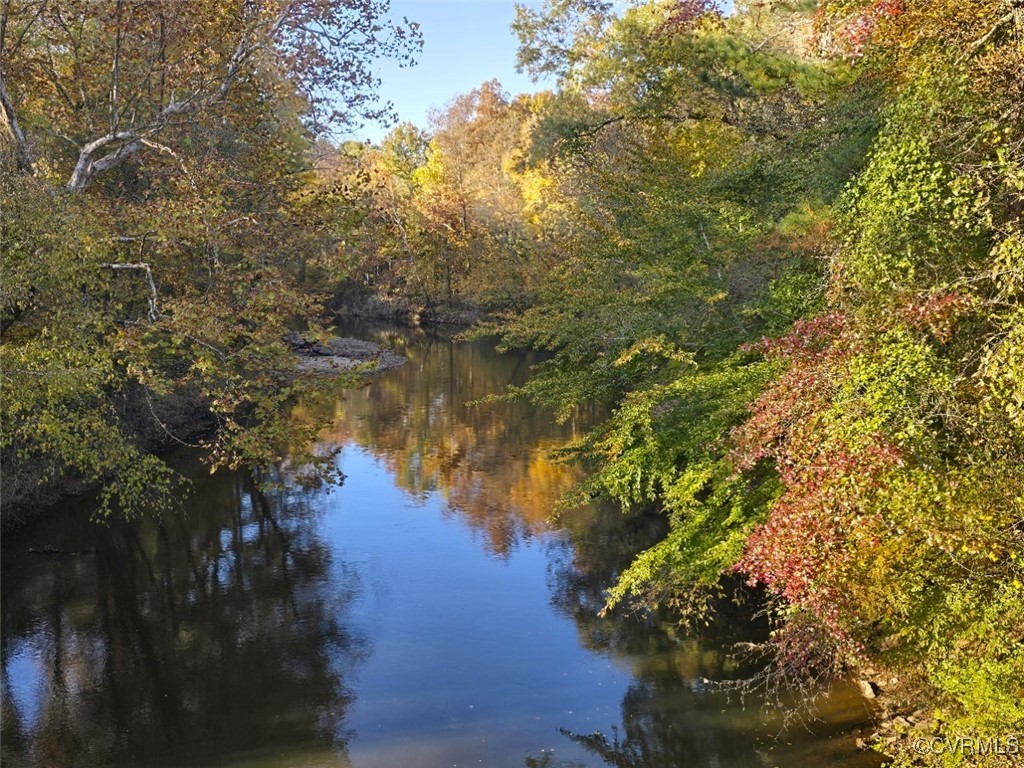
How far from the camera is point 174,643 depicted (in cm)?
1327

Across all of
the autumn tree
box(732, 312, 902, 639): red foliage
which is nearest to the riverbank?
the autumn tree

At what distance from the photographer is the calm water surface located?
1049cm

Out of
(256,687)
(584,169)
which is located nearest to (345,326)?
→ (584,169)

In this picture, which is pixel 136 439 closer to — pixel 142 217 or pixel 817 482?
pixel 142 217

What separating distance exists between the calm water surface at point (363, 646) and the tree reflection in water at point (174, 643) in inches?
1.7

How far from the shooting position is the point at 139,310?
19109mm

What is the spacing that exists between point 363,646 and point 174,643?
2.97m

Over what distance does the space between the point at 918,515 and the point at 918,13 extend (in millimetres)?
5183

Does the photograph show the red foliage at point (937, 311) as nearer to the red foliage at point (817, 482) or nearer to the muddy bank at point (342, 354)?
the red foliage at point (817, 482)

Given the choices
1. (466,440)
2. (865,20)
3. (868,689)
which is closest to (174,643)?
(868,689)

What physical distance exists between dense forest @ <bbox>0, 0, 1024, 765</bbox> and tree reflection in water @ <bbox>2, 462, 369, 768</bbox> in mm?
1728

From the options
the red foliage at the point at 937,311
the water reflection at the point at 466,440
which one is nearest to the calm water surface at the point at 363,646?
the water reflection at the point at 466,440

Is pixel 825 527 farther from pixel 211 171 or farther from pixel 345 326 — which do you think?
pixel 345 326

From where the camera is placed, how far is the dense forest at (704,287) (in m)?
7.45
